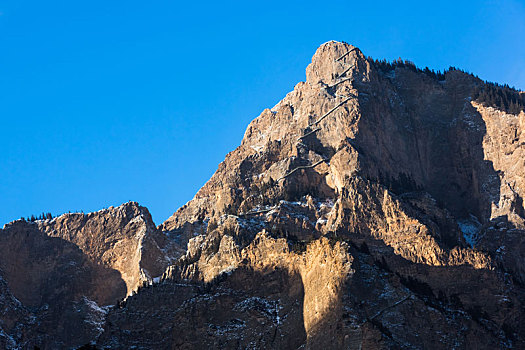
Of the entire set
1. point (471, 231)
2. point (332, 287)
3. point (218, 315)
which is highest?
point (471, 231)

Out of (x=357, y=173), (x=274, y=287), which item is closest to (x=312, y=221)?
(x=357, y=173)

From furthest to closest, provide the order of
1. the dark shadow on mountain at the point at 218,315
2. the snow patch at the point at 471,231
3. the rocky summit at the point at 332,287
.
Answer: the snow patch at the point at 471,231 → the dark shadow on mountain at the point at 218,315 → the rocky summit at the point at 332,287

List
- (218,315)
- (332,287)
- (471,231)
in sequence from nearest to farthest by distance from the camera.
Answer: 1. (332,287)
2. (218,315)
3. (471,231)

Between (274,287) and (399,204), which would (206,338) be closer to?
(274,287)

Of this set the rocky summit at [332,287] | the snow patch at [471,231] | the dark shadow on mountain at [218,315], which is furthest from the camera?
the snow patch at [471,231]

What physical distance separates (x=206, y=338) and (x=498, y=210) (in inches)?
2625

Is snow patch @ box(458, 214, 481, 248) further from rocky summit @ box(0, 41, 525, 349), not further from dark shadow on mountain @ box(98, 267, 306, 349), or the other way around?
dark shadow on mountain @ box(98, 267, 306, 349)

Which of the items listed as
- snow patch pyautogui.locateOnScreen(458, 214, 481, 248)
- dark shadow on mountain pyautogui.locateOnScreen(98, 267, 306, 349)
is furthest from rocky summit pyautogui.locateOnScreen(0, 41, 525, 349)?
snow patch pyautogui.locateOnScreen(458, 214, 481, 248)

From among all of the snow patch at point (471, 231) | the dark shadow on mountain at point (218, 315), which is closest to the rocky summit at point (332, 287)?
the dark shadow on mountain at point (218, 315)

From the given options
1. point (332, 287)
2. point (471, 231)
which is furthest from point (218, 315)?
point (471, 231)

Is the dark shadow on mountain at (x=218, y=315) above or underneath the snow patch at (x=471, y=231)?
underneath

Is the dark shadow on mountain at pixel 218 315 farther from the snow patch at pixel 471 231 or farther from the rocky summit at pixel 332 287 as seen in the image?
the snow patch at pixel 471 231

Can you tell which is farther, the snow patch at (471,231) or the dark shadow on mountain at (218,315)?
the snow patch at (471,231)

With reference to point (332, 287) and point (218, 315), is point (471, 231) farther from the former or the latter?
point (218, 315)
